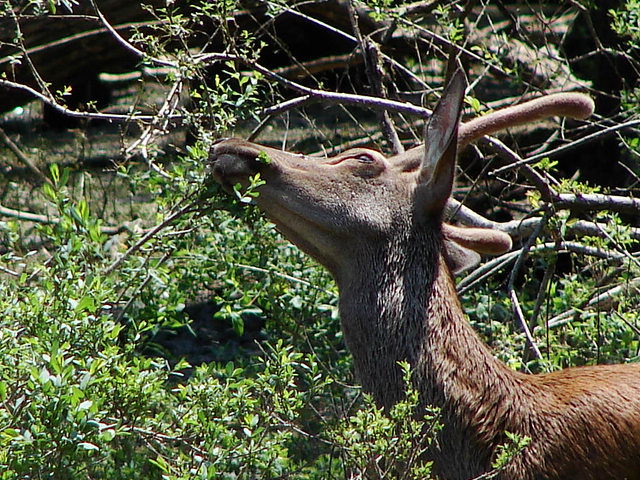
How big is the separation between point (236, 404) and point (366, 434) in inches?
28.2

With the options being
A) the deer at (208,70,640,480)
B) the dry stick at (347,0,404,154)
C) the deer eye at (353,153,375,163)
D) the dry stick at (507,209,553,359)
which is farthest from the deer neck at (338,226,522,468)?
the dry stick at (347,0,404,154)

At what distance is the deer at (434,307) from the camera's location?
3.95 m

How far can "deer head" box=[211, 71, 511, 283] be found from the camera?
430 cm

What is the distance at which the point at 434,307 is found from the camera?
422 cm

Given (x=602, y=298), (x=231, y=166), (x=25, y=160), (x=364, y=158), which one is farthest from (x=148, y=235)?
(x=602, y=298)

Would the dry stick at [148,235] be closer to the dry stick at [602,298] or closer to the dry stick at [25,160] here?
the dry stick at [25,160]

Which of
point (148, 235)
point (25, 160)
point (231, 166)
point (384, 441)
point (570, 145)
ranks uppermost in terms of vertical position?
point (570, 145)

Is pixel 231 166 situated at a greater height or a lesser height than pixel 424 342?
greater

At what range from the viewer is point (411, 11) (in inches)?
265

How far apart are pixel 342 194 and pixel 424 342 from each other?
2.47 ft

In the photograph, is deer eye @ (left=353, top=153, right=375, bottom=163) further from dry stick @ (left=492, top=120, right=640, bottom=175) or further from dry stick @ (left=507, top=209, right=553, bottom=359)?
dry stick @ (left=507, top=209, right=553, bottom=359)

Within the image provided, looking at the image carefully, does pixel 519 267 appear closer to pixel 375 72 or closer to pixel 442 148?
pixel 442 148

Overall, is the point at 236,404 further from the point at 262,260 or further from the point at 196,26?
the point at 196,26

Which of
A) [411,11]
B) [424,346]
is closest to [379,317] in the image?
[424,346]
